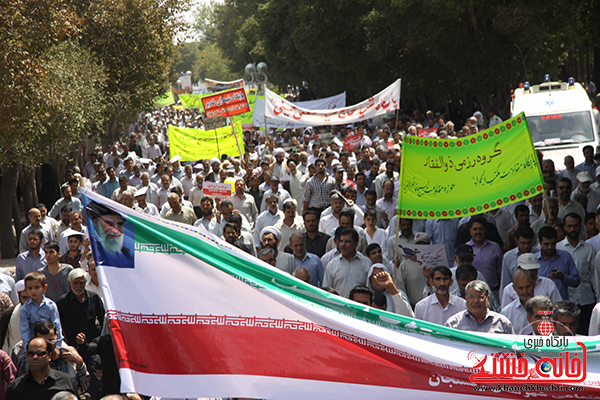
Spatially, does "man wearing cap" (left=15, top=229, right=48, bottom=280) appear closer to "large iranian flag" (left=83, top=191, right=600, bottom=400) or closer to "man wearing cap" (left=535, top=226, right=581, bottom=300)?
"large iranian flag" (left=83, top=191, right=600, bottom=400)

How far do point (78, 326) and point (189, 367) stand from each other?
12.2 ft

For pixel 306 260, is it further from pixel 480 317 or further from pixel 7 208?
pixel 7 208

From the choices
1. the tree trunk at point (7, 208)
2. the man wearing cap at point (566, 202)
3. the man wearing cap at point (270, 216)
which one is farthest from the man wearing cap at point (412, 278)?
the tree trunk at point (7, 208)

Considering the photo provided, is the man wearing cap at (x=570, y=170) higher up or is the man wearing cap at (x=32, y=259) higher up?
the man wearing cap at (x=570, y=170)

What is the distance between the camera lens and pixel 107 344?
6.65 m

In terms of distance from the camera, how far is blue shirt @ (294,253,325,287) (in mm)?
8258

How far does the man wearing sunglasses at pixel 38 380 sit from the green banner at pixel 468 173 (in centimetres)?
377

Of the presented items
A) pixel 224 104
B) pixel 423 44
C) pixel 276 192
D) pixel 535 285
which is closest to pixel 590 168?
pixel 276 192

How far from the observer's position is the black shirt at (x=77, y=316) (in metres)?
7.22

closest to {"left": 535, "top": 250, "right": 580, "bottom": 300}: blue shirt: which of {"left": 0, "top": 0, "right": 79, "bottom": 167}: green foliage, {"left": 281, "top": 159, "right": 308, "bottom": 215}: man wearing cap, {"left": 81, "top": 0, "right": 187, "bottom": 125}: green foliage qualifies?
{"left": 281, "top": 159, "right": 308, "bottom": 215}: man wearing cap

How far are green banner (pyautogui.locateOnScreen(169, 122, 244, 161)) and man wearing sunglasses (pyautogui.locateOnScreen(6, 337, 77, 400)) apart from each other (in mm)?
12614

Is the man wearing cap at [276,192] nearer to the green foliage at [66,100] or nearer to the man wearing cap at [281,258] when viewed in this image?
the man wearing cap at [281,258]

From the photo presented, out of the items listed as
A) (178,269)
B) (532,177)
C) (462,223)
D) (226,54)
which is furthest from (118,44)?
(226,54)

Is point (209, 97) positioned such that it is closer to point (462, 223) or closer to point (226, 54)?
point (462, 223)
